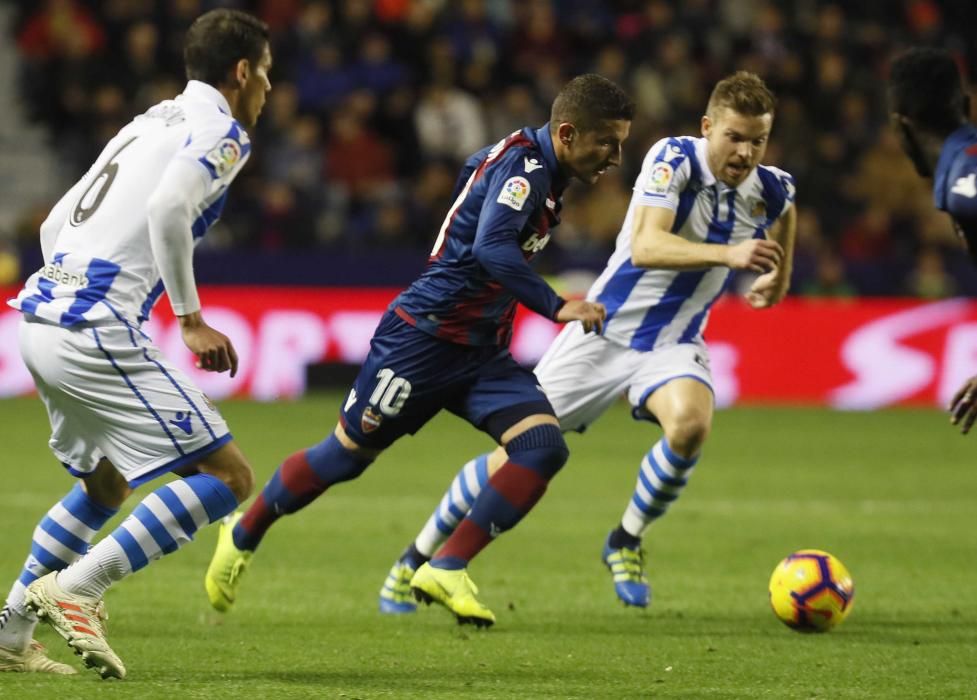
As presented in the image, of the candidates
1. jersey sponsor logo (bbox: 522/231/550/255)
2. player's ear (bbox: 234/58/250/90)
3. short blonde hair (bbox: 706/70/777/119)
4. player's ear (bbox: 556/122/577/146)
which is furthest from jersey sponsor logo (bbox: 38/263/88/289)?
short blonde hair (bbox: 706/70/777/119)

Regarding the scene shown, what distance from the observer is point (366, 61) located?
1769 cm

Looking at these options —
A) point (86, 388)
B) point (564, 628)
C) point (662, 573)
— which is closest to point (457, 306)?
point (564, 628)

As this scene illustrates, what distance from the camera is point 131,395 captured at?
504 centimetres

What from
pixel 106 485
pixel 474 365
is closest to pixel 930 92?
pixel 474 365

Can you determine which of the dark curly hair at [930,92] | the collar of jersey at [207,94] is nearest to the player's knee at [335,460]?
the collar of jersey at [207,94]

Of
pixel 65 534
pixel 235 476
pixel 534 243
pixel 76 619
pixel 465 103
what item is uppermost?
pixel 534 243

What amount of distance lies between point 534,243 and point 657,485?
1331mm

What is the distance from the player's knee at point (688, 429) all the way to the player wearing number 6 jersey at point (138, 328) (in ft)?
7.31

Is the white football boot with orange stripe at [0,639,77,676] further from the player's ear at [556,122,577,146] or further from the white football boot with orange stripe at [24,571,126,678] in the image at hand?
the player's ear at [556,122,577,146]

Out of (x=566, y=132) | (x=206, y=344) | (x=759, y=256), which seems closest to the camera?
(x=206, y=344)

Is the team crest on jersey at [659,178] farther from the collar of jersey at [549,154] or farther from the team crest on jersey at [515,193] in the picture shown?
the team crest on jersey at [515,193]

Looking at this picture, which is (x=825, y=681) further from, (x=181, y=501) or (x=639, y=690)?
(x=181, y=501)

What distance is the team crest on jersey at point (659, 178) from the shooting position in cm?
671

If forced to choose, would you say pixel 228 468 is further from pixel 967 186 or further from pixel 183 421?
pixel 967 186
